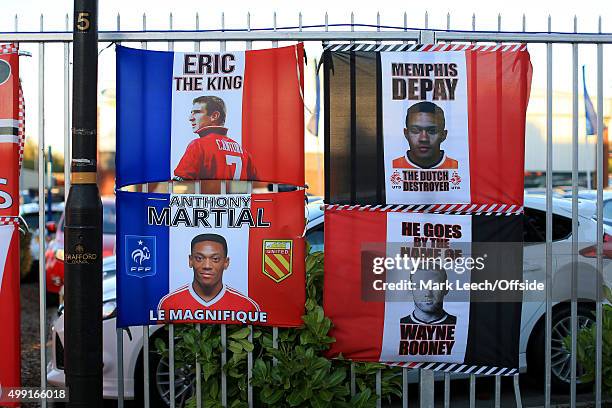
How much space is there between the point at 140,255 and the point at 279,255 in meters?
0.94

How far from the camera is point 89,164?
171 inches

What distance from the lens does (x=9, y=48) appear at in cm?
495

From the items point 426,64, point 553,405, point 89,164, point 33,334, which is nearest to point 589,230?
point 553,405

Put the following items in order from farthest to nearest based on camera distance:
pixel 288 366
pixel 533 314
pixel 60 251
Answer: pixel 60 251, pixel 533 314, pixel 288 366

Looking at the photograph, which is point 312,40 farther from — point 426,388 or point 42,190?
point 426,388

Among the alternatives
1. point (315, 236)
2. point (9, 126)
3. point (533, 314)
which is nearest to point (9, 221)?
point (9, 126)

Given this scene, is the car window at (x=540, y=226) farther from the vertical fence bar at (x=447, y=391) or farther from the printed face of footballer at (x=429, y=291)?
the vertical fence bar at (x=447, y=391)

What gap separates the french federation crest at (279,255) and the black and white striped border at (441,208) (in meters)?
0.38

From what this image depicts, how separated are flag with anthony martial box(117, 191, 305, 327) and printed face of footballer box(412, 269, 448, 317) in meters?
0.77

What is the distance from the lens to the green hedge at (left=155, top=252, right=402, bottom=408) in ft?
15.8

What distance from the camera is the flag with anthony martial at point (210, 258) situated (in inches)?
192

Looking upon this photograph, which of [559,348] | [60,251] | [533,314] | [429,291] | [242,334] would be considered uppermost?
[429,291]

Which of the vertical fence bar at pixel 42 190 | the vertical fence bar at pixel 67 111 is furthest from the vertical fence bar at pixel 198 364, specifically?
the vertical fence bar at pixel 42 190

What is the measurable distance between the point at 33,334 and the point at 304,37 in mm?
6933
